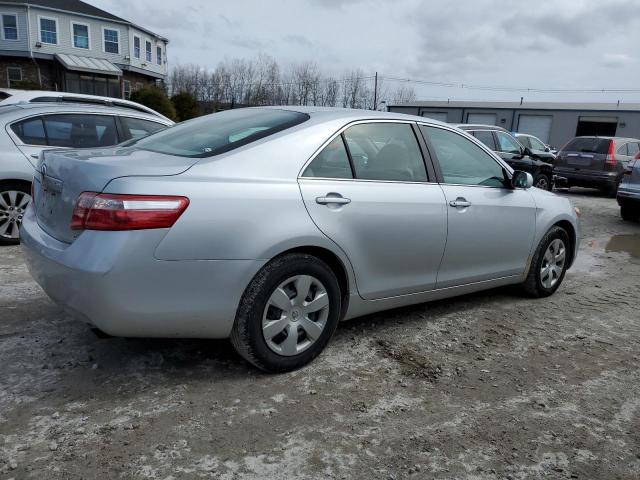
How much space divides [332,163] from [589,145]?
13.1 metres

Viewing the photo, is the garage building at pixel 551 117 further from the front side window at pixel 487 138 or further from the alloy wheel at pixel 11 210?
the alloy wheel at pixel 11 210

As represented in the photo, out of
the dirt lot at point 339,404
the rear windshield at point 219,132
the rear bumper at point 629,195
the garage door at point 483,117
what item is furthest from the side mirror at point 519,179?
the garage door at point 483,117

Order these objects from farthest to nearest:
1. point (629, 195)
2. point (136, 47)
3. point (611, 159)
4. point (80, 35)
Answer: point (136, 47)
point (80, 35)
point (611, 159)
point (629, 195)

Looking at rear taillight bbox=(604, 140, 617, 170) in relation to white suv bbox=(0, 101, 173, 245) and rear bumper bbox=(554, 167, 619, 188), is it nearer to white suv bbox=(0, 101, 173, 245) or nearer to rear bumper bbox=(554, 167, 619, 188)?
Answer: rear bumper bbox=(554, 167, 619, 188)

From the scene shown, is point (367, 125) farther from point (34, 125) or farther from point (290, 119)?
point (34, 125)

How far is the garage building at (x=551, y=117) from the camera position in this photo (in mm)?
38406

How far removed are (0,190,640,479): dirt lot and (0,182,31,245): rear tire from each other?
184 cm

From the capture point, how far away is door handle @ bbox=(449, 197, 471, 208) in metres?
3.89

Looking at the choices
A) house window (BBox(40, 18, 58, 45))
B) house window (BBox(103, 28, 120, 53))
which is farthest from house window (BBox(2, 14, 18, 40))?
house window (BBox(103, 28, 120, 53))

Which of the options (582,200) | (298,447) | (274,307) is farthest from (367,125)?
(582,200)

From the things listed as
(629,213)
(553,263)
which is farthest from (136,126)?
(629,213)

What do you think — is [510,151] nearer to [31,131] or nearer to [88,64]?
[31,131]

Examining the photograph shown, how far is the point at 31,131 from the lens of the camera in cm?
586

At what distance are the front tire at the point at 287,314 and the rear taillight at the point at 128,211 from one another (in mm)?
599
